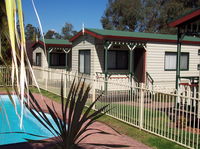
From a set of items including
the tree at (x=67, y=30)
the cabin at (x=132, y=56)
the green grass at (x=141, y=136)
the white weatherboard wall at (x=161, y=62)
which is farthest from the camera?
the tree at (x=67, y=30)

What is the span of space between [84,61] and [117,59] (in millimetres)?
2118

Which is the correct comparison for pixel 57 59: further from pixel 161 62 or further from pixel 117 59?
pixel 161 62

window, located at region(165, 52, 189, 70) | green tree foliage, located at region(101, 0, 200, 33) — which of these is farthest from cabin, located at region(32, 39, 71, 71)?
green tree foliage, located at region(101, 0, 200, 33)

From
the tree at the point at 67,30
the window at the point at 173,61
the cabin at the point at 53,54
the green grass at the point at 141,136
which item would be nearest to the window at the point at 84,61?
the cabin at the point at 53,54

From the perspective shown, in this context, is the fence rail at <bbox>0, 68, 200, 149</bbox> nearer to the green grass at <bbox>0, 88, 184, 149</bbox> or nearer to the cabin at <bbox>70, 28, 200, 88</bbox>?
the green grass at <bbox>0, 88, 184, 149</bbox>

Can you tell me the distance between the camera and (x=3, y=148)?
18.8 ft

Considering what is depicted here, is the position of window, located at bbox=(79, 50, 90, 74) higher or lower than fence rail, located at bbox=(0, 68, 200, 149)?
higher

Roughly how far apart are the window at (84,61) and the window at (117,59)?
1346 mm

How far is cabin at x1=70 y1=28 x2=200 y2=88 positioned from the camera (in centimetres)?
1430

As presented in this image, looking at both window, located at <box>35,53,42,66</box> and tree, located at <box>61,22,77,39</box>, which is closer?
window, located at <box>35,53,42,66</box>

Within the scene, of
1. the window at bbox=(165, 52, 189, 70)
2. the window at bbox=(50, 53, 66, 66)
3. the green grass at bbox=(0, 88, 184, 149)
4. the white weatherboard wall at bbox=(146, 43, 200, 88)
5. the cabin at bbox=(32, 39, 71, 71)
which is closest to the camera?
the green grass at bbox=(0, 88, 184, 149)

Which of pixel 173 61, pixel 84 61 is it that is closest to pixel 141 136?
pixel 84 61

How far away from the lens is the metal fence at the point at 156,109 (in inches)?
241

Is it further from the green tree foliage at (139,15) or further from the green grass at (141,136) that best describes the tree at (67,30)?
the green grass at (141,136)
